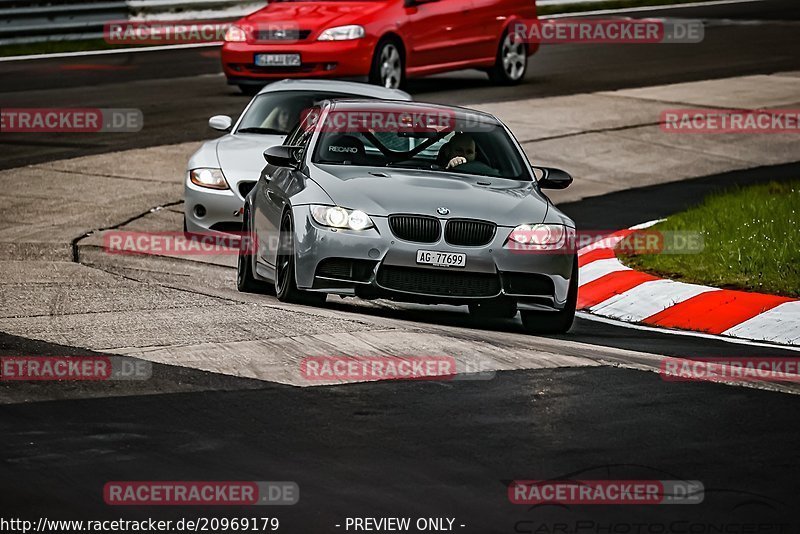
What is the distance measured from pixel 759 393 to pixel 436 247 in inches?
101

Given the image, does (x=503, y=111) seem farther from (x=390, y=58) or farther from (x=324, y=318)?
(x=324, y=318)

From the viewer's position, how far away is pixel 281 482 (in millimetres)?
6398

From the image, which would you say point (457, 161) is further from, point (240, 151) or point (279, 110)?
point (279, 110)

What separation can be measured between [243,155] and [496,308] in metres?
4.65

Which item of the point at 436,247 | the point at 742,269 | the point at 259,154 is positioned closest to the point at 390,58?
the point at 259,154

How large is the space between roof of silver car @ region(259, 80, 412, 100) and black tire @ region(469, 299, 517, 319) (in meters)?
5.01

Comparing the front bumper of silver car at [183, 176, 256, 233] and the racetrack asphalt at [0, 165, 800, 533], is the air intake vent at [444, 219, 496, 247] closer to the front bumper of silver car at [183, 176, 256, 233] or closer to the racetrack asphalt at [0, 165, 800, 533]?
the racetrack asphalt at [0, 165, 800, 533]

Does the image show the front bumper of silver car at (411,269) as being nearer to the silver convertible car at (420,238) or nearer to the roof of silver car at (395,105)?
the silver convertible car at (420,238)

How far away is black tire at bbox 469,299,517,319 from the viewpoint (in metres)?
10.4
